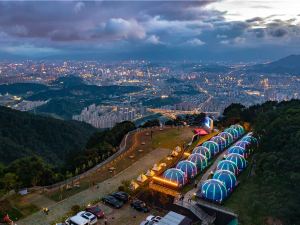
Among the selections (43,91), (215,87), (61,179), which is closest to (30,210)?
(61,179)

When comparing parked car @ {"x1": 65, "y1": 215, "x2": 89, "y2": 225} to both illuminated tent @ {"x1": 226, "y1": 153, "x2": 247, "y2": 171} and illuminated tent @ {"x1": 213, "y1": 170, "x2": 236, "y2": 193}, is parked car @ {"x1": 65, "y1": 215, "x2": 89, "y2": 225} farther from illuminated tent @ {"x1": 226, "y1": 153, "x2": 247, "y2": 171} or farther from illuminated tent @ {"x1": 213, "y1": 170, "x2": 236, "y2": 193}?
illuminated tent @ {"x1": 226, "y1": 153, "x2": 247, "y2": 171}

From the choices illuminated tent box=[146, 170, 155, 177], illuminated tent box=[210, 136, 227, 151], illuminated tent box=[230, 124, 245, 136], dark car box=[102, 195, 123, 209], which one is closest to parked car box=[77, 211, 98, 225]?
dark car box=[102, 195, 123, 209]

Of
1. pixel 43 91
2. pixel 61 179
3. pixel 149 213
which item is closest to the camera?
pixel 149 213

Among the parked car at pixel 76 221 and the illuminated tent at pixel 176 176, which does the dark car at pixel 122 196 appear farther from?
the parked car at pixel 76 221

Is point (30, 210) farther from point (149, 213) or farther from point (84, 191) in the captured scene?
point (149, 213)

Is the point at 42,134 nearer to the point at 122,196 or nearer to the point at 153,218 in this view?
the point at 122,196

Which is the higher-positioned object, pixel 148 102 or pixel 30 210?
pixel 30 210
